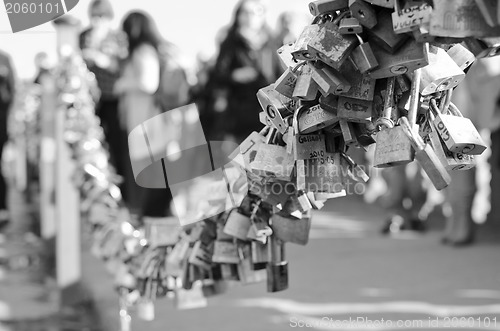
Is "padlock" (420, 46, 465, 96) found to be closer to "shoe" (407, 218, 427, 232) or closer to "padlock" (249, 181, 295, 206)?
"padlock" (249, 181, 295, 206)

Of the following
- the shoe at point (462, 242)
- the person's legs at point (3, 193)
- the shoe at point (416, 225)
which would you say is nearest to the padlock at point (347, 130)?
the shoe at point (462, 242)

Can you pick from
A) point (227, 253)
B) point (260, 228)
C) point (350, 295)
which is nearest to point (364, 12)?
point (260, 228)

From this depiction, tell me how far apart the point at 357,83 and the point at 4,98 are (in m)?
7.89

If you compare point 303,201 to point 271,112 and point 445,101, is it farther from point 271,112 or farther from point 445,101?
point 445,101

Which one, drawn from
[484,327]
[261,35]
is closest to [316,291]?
[484,327]

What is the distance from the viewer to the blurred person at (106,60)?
5598mm

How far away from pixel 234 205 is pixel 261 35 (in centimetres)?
500

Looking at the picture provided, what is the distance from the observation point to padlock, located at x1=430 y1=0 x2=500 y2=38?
96 cm

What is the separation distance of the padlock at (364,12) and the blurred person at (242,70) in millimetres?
4750

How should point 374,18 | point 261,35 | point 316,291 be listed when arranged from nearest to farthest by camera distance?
1. point 374,18
2. point 316,291
3. point 261,35

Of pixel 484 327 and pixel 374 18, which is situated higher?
pixel 374 18

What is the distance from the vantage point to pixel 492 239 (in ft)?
18.3

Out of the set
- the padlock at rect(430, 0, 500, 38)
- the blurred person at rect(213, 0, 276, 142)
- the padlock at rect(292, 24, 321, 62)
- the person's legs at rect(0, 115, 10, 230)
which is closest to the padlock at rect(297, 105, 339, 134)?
the padlock at rect(292, 24, 321, 62)

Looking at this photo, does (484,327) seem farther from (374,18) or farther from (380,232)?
(380,232)
